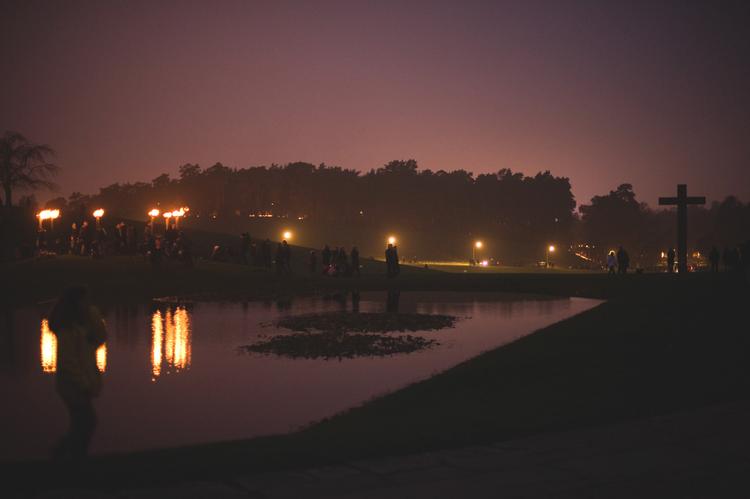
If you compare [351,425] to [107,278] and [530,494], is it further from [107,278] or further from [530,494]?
[107,278]

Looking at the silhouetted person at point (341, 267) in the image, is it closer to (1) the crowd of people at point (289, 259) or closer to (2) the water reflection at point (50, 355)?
(1) the crowd of people at point (289, 259)

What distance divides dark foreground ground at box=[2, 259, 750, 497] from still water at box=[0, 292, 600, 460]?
115 cm

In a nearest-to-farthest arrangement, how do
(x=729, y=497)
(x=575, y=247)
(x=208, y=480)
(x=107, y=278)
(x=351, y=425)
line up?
1. (x=729, y=497)
2. (x=208, y=480)
3. (x=351, y=425)
4. (x=107, y=278)
5. (x=575, y=247)

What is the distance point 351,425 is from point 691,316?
43.9 ft

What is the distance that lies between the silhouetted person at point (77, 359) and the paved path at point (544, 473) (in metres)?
1.99

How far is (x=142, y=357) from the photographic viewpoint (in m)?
15.4

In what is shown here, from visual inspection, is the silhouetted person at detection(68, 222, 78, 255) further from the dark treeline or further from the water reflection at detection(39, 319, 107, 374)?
the dark treeline

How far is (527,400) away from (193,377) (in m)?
6.48

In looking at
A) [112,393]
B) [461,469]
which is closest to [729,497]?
[461,469]

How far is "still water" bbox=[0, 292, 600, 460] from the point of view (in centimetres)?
970

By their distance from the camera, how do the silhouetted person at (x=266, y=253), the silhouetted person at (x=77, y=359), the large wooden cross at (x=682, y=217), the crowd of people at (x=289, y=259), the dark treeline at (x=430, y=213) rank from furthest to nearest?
the dark treeline at (x=430, y=213)
the silhouetted person at (x=266, y=253)
the crowd of people at (x=289, y=259)
the large wooden cross at (x=682, y=217)
the silhouetted person at (x=77, y=359)

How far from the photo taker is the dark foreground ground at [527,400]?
736cm

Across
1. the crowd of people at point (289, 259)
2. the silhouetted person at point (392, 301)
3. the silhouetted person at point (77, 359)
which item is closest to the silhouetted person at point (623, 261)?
the crowd of people at point (289, 259)

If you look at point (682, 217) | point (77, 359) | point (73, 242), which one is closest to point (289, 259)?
point (73, 242)
